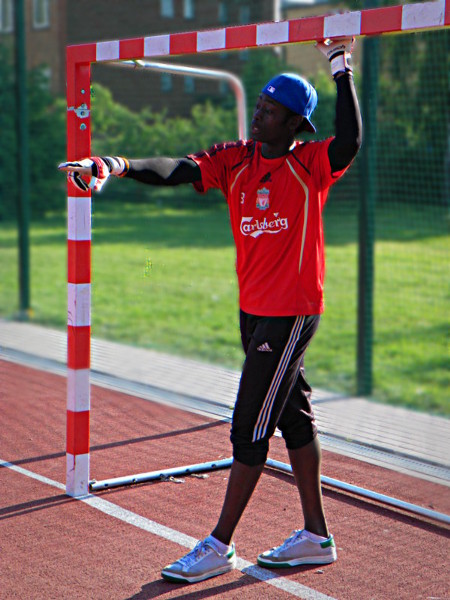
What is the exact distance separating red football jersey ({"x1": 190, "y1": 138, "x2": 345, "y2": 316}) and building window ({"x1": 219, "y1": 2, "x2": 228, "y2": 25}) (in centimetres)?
1624

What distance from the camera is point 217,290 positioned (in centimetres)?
1305

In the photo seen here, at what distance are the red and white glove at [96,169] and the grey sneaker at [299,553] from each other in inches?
72.6

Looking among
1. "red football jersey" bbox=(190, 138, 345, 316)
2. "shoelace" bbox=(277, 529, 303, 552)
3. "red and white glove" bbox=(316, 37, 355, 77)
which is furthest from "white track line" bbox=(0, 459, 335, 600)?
"red and white glove" bbox=(316, 37, 355, 77)

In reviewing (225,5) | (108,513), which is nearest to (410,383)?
(108,513)

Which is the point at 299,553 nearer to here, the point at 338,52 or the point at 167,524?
the point at 167,524

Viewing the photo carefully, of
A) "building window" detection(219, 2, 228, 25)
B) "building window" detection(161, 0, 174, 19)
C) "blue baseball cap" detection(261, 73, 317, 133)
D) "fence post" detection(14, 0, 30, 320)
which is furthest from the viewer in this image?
"building window" detection(161, 0, 174, 19)

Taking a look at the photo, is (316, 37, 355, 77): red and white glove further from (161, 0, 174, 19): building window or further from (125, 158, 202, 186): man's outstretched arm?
(161, 0, 174, 19): building window

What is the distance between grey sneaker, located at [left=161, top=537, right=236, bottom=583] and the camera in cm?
372

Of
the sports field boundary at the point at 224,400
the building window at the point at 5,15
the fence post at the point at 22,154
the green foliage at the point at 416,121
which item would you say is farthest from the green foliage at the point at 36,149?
the sports field boundary at the point at 224,400

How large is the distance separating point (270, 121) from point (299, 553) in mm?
1962

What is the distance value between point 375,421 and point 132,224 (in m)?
9.20

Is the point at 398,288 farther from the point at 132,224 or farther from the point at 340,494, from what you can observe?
the point at 340,494

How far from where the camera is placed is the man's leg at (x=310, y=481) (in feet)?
13.0

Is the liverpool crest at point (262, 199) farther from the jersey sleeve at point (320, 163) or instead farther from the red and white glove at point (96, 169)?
the red and white glove at point (96, 169)
